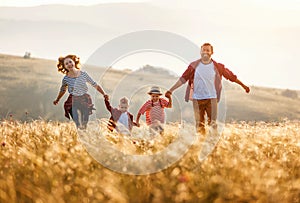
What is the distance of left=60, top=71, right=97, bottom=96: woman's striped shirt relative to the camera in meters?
10.5

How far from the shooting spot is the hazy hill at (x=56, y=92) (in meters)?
66.4

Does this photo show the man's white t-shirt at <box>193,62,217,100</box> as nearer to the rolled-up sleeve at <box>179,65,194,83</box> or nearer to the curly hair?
the rolled-up sleeve at <box>179,65,194,83</box>

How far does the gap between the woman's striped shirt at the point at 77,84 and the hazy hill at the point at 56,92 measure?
160 ft

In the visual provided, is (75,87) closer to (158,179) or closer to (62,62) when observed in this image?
(62,62)

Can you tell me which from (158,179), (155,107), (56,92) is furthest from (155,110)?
(56,92)

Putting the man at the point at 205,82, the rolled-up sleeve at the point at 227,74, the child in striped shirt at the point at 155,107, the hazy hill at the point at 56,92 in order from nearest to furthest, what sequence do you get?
the man at the point at 205,82, the rolled-up sleeve at the point at 227,74, the child in striped shirt at the point at 155,107, the hazy hill at the point at 56,92

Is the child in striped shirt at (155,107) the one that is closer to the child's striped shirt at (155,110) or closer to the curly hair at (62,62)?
the child's striped shirt at (155,110)

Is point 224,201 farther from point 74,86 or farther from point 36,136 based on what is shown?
point 74,86

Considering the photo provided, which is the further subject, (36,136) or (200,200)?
(36,136)

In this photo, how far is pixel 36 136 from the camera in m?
7.23

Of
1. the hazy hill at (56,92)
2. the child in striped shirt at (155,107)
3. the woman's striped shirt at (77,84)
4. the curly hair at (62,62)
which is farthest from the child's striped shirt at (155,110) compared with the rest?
the hazy hill at (56,92)

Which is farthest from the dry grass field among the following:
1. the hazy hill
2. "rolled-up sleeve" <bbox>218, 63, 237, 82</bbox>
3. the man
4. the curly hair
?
the hazy hill

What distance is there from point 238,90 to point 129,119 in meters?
74.8

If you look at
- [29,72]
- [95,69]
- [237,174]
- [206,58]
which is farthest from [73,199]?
[95,69]
